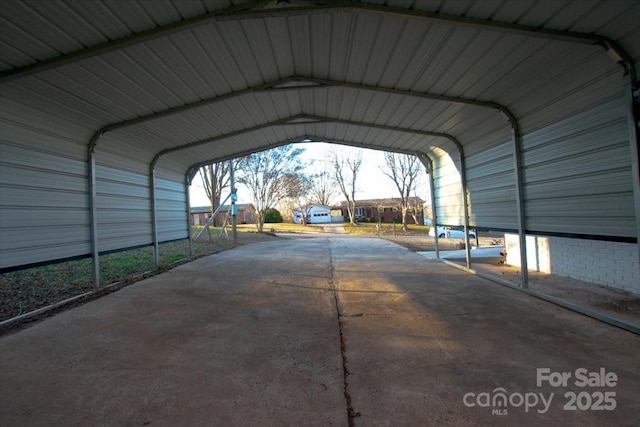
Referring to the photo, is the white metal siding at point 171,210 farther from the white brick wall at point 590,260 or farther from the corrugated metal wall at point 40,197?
the white brick wall at point 590,260

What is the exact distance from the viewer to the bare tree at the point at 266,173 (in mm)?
22234

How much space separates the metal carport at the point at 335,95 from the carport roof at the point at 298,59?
24 millimetres

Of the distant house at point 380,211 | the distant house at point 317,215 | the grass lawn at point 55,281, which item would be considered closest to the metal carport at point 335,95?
the grass lawn at point 55,281

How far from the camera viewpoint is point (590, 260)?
6289 millimetres

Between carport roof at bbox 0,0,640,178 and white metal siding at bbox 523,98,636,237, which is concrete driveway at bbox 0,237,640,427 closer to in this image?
white metal siding at bbox 523,98,636,237

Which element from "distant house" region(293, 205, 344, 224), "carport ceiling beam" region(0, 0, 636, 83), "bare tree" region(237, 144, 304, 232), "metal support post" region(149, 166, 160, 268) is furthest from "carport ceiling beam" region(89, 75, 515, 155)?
"distant house" region(293, 205, 344, 224)

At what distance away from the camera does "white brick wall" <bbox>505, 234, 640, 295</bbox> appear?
5.47m

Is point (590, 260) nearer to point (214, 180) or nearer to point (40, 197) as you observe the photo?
point (40, 197)

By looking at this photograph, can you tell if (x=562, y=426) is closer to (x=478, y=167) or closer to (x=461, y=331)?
(x=461, y=331)

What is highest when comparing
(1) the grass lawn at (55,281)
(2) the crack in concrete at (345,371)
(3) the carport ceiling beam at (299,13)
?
(3) the carport ceiling beam at (299,13)

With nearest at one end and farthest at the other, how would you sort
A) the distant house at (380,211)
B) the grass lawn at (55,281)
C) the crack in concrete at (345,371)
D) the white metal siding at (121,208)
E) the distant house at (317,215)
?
the crack in concrete at (345,371)
the grass lawn at (55,281)
the white metal siding at (121,208)
the distant house at (380,211)
the distant house at (317,215)

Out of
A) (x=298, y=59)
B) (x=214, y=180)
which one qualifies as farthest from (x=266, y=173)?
(x=298, y=59)

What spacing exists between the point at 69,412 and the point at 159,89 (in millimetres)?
4784

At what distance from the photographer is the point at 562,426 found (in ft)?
6.69
